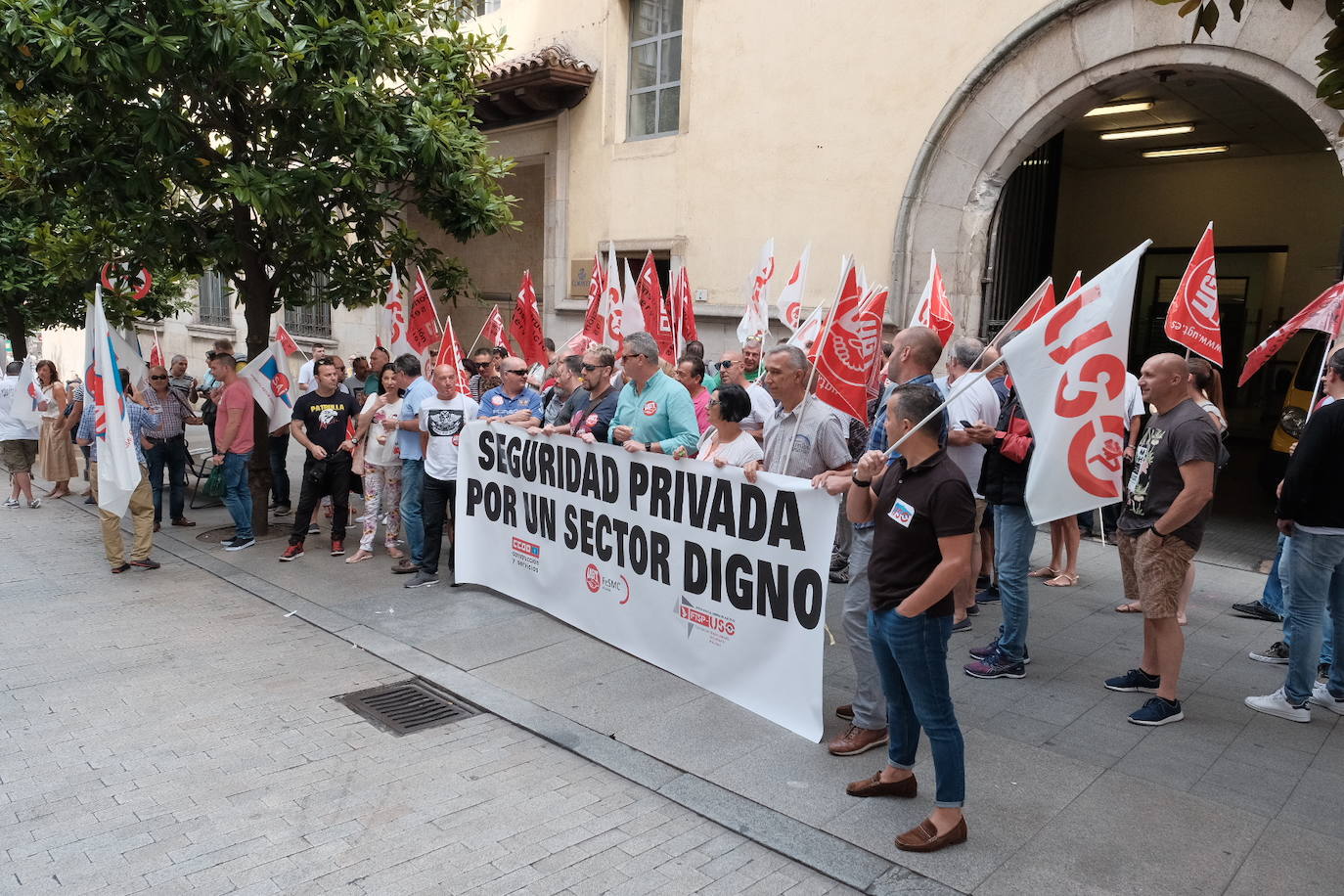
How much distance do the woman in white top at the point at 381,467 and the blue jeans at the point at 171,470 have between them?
2414mm

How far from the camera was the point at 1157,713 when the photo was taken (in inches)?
194

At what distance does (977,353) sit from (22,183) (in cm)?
907

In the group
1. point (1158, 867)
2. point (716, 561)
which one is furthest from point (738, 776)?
point (1158, 867)

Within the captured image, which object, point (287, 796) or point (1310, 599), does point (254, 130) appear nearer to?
point (287, 796)

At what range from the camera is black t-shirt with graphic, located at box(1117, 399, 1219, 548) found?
4.62 metres

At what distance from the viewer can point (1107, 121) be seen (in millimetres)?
13242

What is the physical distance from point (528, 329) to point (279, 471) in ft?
10.9

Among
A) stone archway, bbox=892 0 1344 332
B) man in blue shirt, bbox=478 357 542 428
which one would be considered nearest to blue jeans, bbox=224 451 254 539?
man in blue shirt, bbox=478 357 542 428

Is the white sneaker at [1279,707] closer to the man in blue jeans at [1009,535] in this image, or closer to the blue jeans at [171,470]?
the man in blue jeans at [1009,535]

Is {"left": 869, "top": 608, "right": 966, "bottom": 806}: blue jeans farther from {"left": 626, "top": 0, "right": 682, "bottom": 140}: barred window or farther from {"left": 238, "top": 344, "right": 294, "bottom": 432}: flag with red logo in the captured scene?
{"left": 626, "top": 0, "right": 682, "bottom": 140}: barred window

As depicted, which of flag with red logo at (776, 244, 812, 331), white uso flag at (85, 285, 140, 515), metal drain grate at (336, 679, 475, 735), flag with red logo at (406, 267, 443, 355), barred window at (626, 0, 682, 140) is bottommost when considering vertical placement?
metal drain grate at (336, 679, 475, 735)

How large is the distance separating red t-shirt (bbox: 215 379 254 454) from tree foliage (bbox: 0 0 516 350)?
37.4 inches

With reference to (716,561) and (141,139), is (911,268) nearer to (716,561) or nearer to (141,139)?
(716,561)

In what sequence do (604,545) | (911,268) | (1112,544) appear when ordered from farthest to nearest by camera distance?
(911,268)
(1112,544)
(604,545)
